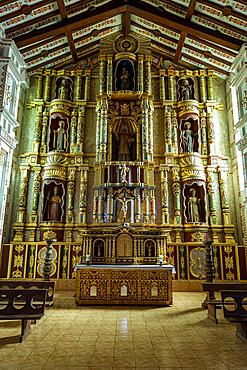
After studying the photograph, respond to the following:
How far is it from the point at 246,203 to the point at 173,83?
604cm

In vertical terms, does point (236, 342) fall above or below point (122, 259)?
below

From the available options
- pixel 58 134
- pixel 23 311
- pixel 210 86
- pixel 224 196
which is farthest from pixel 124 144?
pixel 23 311

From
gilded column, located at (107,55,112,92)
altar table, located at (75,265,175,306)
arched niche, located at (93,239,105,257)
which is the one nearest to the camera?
altar table, located at (75,265,175,306)

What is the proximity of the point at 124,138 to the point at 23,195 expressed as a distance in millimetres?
4554

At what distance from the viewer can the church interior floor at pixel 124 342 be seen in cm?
352

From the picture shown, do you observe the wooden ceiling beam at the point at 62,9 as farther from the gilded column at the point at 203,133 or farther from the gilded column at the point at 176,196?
the gilded column at the point at 176,196

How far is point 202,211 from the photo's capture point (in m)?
11.5

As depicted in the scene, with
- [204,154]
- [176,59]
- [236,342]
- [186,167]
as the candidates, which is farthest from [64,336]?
[176,59]

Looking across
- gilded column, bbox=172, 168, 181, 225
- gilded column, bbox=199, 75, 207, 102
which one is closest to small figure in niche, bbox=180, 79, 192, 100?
gilded column, bbox=199, 75, 207, 102

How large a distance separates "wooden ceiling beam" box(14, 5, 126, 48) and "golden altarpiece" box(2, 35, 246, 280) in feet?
5.98

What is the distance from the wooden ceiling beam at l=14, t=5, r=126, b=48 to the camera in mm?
10852

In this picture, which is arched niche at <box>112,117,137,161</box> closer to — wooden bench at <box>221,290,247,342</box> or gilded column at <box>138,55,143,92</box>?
gilded column at <box>138,55,143,92</box>

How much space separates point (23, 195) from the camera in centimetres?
1155

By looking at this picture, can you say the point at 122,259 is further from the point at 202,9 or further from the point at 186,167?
the point at 202,9
